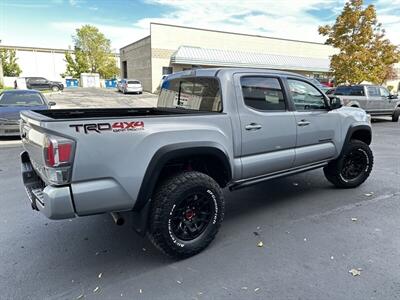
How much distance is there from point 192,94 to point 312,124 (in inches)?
68.1

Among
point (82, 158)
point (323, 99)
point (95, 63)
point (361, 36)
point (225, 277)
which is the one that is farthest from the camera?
point (95, 63)

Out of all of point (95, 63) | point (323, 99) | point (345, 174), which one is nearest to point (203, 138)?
point (323, 99)

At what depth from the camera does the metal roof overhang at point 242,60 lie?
28.6 m

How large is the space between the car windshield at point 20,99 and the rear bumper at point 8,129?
36.2 inches

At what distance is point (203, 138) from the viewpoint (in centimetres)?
291

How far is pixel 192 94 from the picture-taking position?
12.1 ft

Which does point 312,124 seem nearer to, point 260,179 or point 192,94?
point 260,179

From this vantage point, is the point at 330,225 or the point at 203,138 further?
the point at 330,225

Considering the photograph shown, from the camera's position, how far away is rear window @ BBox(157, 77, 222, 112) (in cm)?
334

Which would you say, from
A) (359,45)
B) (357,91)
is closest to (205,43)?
(359,45)

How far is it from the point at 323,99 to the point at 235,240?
8.27 feet

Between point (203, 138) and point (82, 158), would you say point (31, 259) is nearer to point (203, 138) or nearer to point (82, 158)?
point (82, 158)

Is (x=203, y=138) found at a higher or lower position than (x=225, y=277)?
higher

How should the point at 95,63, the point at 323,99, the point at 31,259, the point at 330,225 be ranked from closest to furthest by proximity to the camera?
the point at 31,259 → the point at 330,225 → the point at 323,99 → the point at 95,63
